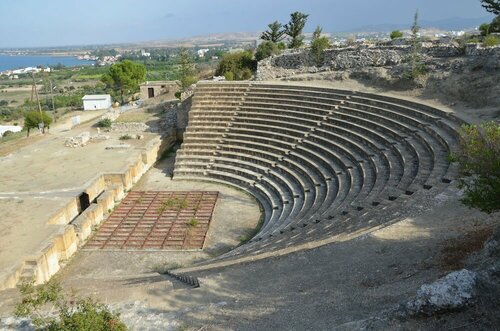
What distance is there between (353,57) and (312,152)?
916cm

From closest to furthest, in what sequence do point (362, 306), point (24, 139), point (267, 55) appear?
point (362, 306), point (24, 139), point (267, 55)

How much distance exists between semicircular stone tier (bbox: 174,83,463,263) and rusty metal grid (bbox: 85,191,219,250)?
1960mm

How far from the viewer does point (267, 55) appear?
29.0 metres

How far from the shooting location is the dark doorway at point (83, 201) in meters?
15.0

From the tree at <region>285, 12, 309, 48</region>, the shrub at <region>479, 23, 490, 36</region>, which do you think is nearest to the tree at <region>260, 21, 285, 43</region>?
the tree at <region>285, 12, 309, 48</region>

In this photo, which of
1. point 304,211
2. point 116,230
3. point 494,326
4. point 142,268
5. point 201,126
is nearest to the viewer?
point 494,326

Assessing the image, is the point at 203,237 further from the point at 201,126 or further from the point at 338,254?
the point at 201,126

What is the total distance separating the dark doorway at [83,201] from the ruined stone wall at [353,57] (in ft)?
40.8

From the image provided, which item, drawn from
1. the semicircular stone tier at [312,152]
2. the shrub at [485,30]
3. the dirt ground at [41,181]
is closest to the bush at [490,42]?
the shrub at [485,30]

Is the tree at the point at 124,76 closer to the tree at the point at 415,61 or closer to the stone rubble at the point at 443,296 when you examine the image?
the tree at the point at 415,61

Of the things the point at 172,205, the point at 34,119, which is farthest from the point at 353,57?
the point at 34,119

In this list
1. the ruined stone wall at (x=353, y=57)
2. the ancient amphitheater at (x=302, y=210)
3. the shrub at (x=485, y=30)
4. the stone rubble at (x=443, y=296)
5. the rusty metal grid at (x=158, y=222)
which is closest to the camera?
the stone rubble at (x=443, y=296)

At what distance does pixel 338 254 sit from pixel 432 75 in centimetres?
1283

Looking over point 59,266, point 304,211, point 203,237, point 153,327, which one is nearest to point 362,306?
point 153,327
